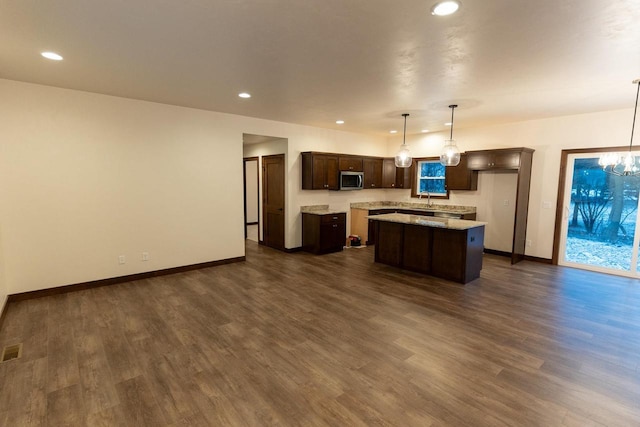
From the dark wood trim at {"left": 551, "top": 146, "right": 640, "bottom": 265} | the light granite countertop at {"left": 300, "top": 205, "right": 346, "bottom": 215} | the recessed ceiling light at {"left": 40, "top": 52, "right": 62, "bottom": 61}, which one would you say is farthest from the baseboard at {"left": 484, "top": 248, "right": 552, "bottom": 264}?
the recessed ceiling light at {"left": 40, "top": 52, "right": 62, "bottom": 61}

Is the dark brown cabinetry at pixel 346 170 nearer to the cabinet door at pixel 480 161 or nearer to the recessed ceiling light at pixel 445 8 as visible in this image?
the cabinet door at pixel 480 161

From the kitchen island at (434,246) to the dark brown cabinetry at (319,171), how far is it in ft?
5.47

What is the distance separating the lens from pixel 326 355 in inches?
109

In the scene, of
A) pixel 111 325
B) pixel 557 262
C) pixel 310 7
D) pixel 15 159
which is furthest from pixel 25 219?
pixel 557 262

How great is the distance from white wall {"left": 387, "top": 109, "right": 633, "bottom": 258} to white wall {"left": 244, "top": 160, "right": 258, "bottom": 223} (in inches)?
214

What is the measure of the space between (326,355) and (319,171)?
172 inches

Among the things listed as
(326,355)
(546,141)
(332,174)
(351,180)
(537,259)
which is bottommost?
(326,355)

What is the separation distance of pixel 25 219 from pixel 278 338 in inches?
141

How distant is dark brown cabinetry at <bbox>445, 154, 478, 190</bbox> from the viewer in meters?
6.60

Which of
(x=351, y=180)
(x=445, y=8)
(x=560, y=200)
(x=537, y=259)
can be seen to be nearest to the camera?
(x=445, y=8)

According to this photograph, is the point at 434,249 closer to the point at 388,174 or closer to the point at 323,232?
the point at 323,232

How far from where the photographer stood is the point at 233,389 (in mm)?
2311

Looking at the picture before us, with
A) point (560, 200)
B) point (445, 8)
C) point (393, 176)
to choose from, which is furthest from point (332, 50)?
point (393, 176)

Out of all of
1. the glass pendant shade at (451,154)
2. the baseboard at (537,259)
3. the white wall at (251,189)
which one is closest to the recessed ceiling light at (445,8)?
the glass pendant shade at (451,154)
